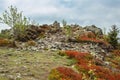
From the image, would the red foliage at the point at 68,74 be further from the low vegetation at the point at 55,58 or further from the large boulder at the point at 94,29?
the large boulder at the point at 94,29

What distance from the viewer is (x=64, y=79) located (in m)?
24.1

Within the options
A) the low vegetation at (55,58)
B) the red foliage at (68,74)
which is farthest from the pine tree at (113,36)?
the red foliage at (68,74)

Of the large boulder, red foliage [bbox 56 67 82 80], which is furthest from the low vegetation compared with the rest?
the large boulder

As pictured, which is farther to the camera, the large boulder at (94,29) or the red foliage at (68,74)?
the large boulder at (94,29)

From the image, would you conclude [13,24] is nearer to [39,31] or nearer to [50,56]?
[39,31]

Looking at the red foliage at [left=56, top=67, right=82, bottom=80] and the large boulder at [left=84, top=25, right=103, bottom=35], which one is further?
the large boulder at [left=84, top=25, right=103, bottom=35]

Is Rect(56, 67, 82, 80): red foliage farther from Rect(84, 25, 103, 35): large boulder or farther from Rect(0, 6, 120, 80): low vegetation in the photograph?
Rect(84, 25, 103, 35): large boulder

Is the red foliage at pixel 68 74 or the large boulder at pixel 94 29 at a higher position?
the large boulder at pixel 94 29

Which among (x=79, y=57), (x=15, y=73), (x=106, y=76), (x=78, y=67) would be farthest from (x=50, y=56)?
(x=15, y=73)

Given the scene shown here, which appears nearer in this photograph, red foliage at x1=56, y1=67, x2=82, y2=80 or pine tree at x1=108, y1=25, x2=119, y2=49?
red foliage at x1=56, y1=67, x2=82, y2=80

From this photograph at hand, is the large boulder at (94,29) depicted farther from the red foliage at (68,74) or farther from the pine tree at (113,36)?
the red foliage at (68,74)

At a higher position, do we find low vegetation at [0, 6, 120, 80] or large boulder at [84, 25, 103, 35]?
large boulder at [84, 25, 103, 35]

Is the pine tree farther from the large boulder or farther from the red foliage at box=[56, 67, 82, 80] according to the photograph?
the red foliage at box=[56, 67, 82, 80]

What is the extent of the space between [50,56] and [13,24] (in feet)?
55.4
